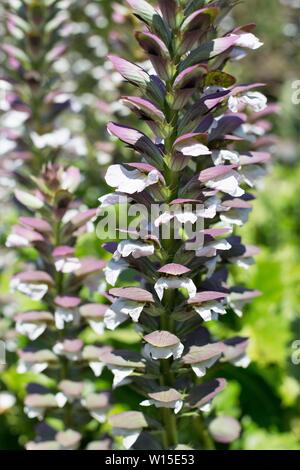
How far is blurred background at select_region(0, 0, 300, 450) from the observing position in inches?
77.5

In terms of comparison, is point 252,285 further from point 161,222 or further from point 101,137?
point 161,222

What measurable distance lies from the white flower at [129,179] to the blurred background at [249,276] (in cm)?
52

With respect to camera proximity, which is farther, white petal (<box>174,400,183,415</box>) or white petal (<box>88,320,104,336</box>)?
white petal (<box>88,320,104,336</box>)

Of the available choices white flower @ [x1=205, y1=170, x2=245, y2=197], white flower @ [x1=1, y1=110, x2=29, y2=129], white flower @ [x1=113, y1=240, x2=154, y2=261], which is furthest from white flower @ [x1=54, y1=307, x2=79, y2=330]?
white flower @ [x1=1, y1=110, x2=29, y2=129]

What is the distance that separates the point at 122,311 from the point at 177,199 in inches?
9.5

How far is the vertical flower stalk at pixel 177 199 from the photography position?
1.14 meters

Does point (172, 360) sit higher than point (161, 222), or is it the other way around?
point (161, 222)

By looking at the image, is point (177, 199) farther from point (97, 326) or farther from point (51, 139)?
point (51, 139)

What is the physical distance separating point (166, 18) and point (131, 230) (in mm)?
378

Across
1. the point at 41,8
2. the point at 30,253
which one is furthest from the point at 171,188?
the point at 30,253

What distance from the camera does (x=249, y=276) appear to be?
245 cm

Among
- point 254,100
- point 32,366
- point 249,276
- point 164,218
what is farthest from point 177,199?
point 249,276

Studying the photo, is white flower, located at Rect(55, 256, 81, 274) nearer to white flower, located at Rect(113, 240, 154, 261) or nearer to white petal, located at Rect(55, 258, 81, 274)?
white petal, located at Rect(55, 258, 81, 274)

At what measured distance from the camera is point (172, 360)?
1.30 meters
